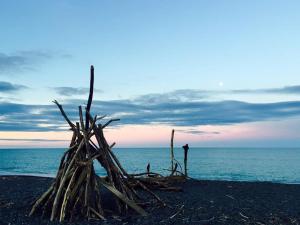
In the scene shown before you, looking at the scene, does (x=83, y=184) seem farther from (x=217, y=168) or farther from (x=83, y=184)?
(x=217, y=168)

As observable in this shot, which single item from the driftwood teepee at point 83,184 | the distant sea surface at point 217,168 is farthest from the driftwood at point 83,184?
the distant sea surface at point 217,168

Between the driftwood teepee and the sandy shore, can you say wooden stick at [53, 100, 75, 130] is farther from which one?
the sandy shore

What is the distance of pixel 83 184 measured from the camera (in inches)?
421

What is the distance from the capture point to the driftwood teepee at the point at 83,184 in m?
10.4

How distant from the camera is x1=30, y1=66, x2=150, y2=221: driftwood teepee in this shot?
10422 millimetres

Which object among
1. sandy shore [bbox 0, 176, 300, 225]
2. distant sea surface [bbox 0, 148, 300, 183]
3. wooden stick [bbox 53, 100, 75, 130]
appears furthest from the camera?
distant sea surface [bbox 0, 148, 300, 183]

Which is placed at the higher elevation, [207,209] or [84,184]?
[84,184]

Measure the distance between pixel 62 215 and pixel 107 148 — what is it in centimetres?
214

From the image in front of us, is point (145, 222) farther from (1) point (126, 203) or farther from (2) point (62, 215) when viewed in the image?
(2) point (62, 215)

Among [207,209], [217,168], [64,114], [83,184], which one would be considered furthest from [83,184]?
[217,168]

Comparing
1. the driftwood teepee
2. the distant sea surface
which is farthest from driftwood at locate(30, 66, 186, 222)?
the distant sea surface

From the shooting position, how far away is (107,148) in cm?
1117

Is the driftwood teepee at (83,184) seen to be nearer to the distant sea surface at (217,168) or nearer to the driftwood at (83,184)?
the driftwood at (83,184)

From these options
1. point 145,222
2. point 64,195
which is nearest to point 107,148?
point 64,195
